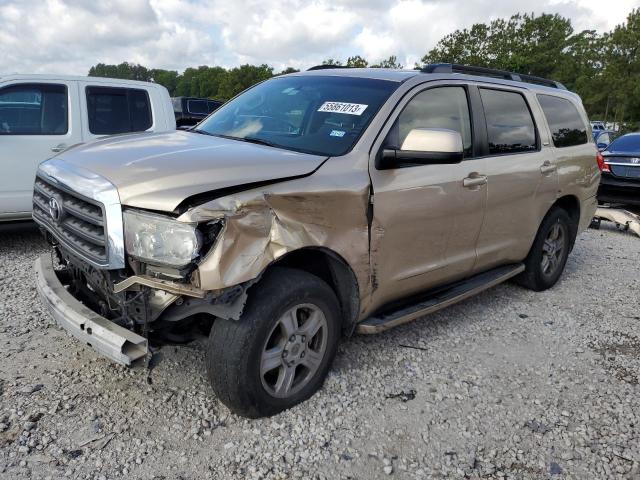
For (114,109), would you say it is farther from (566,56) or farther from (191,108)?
(566,56)

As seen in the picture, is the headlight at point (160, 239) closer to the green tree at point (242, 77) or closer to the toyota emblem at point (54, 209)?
the toyota emblem at point (54, 209)

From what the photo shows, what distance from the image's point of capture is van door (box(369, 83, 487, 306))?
3170 mm

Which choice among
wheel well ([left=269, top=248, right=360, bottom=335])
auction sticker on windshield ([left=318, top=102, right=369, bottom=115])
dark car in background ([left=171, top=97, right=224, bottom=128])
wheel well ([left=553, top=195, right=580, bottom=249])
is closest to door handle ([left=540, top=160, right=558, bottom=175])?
wheel well ([left=553, top=195, right=580, bottom=249])

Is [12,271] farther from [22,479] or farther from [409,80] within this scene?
[409,80]

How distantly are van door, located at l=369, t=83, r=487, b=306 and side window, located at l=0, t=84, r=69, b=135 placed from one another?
14.0 ft

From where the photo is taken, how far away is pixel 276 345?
2852 mm

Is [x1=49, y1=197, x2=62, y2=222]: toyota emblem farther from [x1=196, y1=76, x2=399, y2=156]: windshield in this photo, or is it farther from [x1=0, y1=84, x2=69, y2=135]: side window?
[x1=0, y1=84, x2=69, y2=135]: side window

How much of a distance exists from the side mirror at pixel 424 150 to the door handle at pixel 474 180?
616 millimetres

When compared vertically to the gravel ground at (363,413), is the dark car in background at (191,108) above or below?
above

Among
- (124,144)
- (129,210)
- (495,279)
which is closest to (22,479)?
(129,210)

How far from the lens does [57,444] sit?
2609 millimetres

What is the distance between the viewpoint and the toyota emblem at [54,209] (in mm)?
2864

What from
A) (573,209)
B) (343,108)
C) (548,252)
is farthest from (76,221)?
(573,209)

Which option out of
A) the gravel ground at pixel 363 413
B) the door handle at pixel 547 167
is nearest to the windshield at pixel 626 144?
the door handle at pixel 547 167
